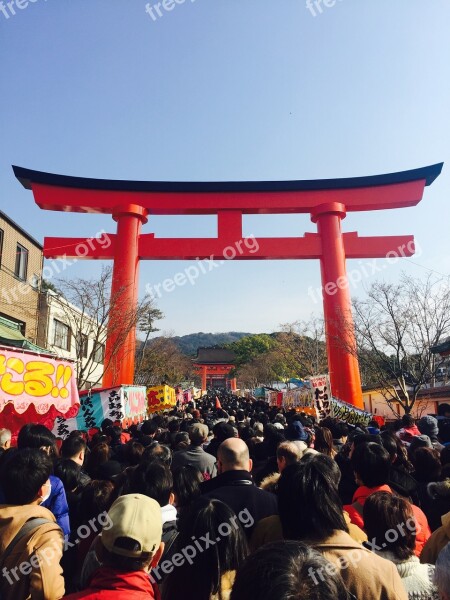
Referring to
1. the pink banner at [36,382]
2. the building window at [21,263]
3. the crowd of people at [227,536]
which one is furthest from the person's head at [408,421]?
the building window at [21,263]

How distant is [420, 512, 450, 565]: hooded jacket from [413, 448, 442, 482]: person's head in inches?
56.7

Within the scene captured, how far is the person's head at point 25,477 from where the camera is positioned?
224 cm

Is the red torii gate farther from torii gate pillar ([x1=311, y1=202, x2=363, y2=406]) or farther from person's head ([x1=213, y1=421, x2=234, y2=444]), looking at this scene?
person's head ([x1=213, y1=421, x2=234, y2=444])

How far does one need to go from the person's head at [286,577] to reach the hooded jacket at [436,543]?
1.32m

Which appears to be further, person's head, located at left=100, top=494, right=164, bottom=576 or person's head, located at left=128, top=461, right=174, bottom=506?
person's head, located at left=128, top=461, right=174, bottom=506

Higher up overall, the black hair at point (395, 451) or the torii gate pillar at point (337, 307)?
the torii gate pillar at point (337, 307)

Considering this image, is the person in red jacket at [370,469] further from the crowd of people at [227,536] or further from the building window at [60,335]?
the building window at [60,335]

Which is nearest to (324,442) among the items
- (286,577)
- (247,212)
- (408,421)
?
(408,421)

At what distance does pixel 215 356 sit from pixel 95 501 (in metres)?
61.8

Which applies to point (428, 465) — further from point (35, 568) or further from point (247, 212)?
point (247, 212)

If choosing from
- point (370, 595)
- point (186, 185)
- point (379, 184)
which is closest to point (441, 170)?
point (379, 184)

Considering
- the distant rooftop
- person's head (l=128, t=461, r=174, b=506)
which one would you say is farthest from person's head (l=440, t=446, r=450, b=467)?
the distant rooftop

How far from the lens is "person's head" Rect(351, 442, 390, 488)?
2910mm

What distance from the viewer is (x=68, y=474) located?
345 cm
